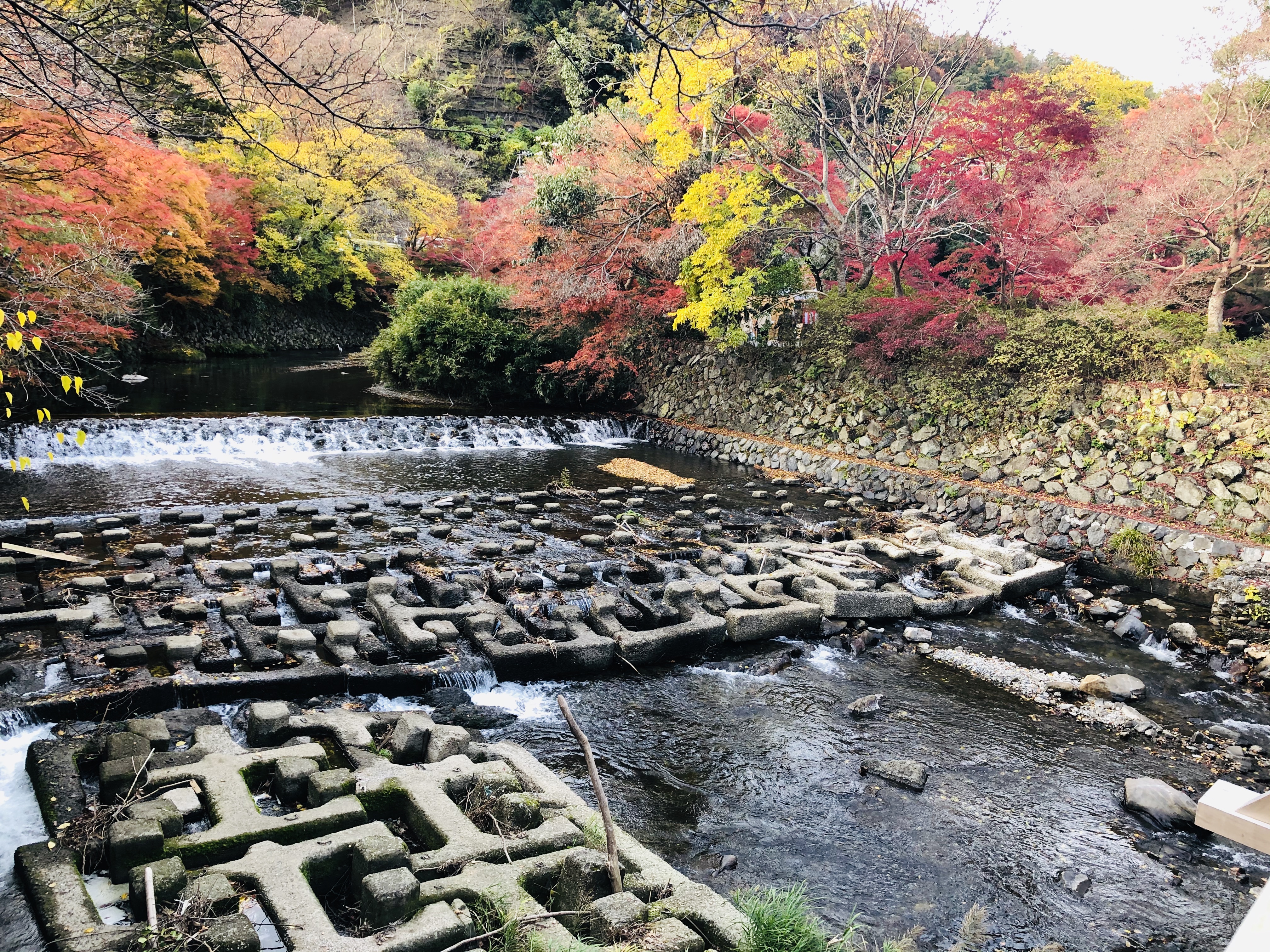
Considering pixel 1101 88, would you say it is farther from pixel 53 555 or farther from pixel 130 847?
pixel 130 847

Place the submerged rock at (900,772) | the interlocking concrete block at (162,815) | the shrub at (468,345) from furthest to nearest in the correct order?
the shrub at (468,345) < the submerged rock at (900,772) < the interlocking concrete block at (162,815)

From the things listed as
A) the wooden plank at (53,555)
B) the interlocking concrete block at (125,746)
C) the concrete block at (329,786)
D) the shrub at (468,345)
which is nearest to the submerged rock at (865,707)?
the concrete block at (329,786)

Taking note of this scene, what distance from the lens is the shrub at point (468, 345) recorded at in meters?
21.3

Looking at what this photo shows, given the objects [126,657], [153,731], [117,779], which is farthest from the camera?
[126,657]

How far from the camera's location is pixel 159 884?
145 inches

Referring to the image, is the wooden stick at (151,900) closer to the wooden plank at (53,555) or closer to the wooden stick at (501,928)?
the wooden stick at (501,928)

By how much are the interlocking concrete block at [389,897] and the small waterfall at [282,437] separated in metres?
12.0

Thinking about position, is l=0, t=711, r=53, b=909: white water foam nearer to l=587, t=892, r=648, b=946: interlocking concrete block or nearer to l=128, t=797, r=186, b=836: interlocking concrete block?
l=128, t=797, r=186, b=836: interlocking concrete block

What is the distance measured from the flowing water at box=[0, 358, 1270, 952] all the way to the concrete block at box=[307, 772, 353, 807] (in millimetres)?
1361

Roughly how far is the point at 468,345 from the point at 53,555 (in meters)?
13.5

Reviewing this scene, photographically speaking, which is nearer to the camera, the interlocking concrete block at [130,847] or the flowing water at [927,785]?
the interlocking concrete block at [130,847]

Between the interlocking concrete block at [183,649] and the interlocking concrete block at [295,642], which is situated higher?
the interlocking concrete block at [183,649]

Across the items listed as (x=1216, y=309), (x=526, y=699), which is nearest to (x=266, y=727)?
(x=526, y=699)

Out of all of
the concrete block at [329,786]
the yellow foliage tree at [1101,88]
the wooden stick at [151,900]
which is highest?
the yellow foliage tree at [1101,88]
